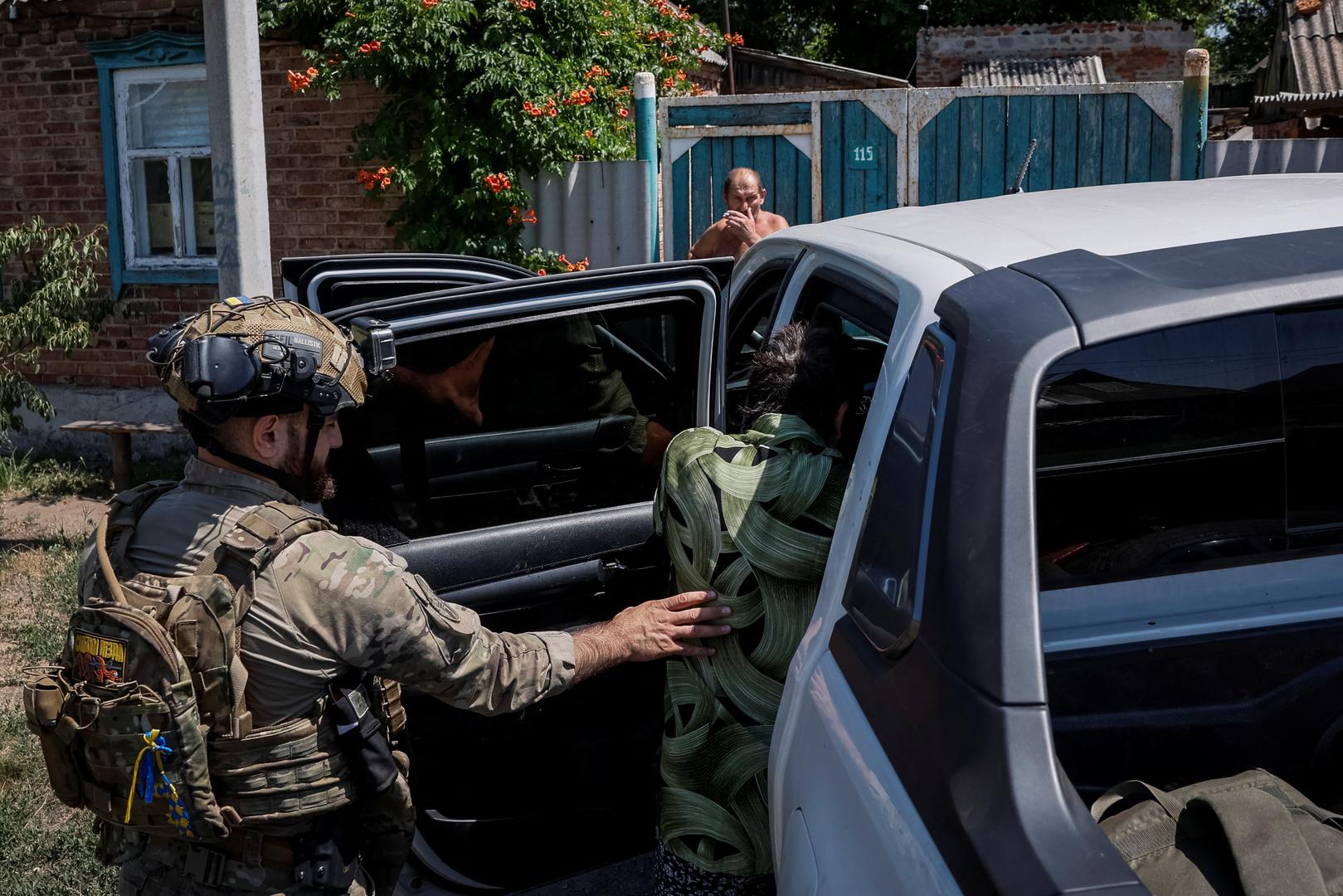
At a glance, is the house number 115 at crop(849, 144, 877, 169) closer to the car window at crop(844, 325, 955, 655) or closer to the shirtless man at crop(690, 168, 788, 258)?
the shirtless man at crop(690, 168, 788, 258)

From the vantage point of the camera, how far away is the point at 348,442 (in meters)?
2.61

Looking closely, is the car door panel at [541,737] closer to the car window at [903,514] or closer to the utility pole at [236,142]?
the car window at [903,514]

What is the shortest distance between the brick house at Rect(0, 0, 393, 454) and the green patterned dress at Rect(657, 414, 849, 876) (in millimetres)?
6354

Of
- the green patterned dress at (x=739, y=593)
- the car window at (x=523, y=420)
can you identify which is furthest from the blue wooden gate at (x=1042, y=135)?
the green patterned dress at (x=739, y=593)

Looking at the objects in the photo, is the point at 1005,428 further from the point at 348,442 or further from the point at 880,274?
the point at 348,442

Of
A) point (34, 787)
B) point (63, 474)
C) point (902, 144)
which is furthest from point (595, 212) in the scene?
point (34, 787)

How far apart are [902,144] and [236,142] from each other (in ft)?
12.4

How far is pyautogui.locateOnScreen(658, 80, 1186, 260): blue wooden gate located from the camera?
21.9 ft

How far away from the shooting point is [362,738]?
195cm

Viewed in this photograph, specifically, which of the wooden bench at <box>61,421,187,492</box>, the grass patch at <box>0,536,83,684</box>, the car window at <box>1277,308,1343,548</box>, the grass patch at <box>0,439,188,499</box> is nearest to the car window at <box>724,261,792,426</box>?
the car window at <box>1277,308,1343,548</box>

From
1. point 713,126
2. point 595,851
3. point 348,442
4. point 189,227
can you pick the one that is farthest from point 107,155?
point 595,851

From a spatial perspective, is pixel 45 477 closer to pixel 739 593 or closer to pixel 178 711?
pixel 178 711

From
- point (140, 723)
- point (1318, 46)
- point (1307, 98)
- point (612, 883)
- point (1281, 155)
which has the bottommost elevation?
point (612, 883)

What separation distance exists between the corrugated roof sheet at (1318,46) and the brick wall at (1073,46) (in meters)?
3.37
